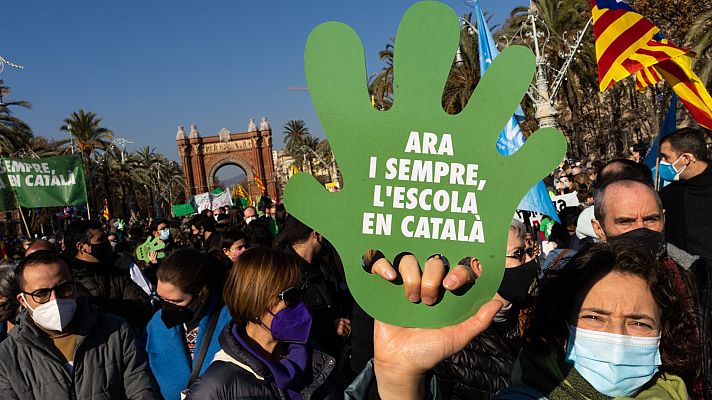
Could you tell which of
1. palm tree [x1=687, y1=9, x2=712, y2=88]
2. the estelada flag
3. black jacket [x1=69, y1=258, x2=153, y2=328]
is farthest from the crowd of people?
palm tree [x1=687, y1=9, x2=712, y2=88]

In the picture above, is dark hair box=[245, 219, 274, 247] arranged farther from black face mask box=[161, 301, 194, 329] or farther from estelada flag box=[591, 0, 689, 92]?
estelada flag box=[591, 0, 689, 92]

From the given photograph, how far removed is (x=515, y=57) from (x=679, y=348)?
115 centimetres

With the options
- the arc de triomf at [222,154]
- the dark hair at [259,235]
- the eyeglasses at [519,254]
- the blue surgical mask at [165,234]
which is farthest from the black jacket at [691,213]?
the arc de triomf at [222,154]

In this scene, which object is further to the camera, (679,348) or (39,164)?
(39,164)

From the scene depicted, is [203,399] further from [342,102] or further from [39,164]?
[39,164]

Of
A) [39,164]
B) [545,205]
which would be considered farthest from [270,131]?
[545,205]

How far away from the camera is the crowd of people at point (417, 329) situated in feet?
5.27

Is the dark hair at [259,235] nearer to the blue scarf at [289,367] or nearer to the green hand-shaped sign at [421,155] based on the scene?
the blue scarf at [289,367]

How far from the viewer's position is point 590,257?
1903 mm

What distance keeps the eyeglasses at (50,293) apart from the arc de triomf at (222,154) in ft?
212

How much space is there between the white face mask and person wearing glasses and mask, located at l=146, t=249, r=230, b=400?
1.44 ft

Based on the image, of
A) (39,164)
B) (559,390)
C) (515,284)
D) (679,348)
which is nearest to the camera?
(559,390)

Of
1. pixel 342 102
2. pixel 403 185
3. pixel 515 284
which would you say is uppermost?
pixel 342 102

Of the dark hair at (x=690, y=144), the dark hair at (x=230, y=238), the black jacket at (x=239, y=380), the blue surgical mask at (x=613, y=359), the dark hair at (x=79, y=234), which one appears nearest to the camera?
the blue surgical mask at (x=613, y=359)
